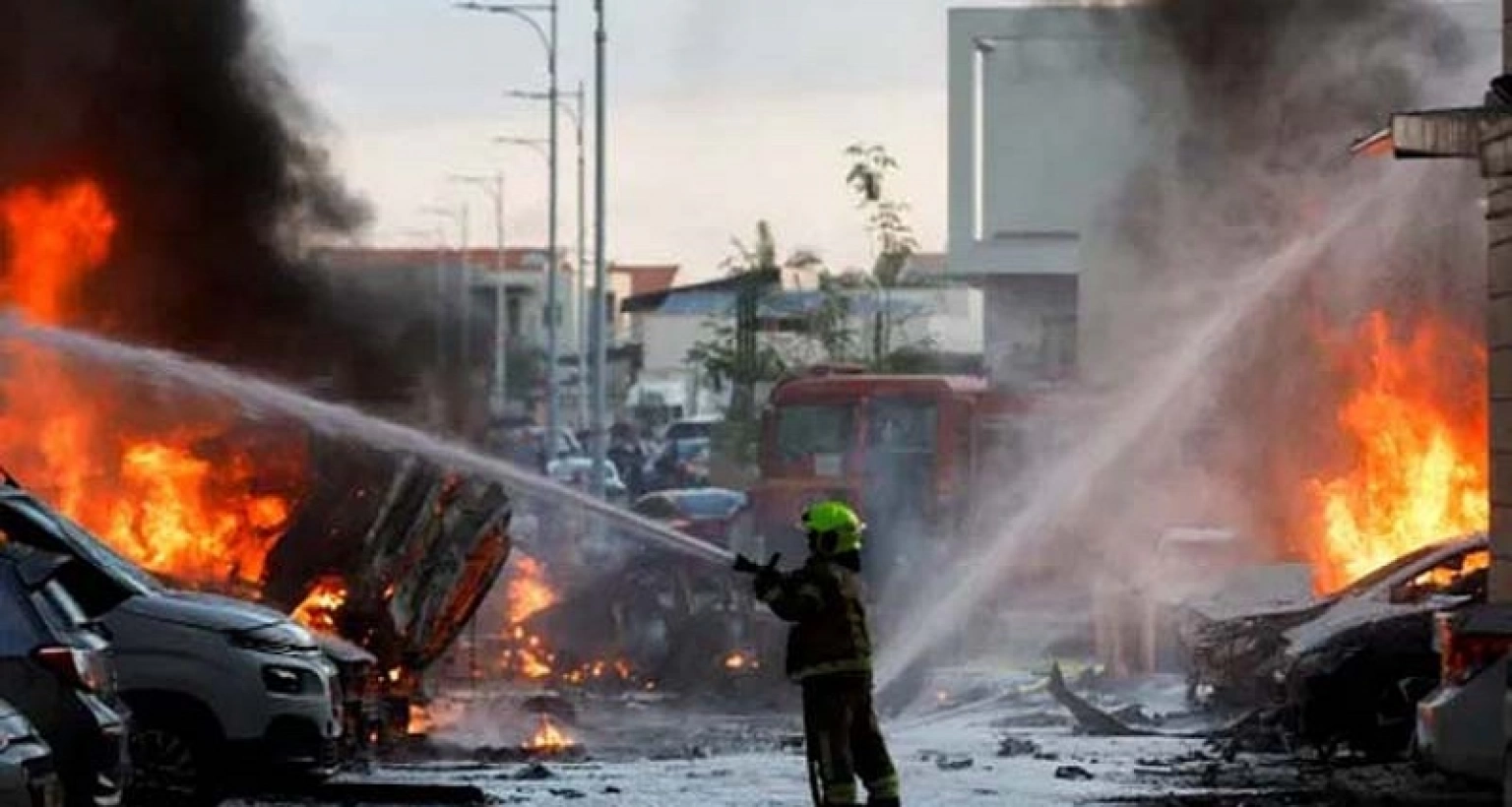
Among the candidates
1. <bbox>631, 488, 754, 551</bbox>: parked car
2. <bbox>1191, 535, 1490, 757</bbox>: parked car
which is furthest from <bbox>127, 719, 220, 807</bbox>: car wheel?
<bbox>631, 488, 754, 551</bbox>: parked car

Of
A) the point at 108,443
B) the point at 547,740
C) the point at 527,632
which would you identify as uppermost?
the point at 108,443

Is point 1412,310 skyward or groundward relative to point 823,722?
skyward

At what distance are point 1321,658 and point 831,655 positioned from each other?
5899 millimetres

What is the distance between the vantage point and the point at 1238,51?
31703 mm

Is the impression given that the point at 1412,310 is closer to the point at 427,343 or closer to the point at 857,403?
the point at 857,403

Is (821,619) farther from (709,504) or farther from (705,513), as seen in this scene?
(709,504)

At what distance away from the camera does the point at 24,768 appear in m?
10.6

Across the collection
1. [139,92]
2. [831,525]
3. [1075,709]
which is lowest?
[1075,709]

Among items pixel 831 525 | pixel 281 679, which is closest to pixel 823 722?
pixel 831 525

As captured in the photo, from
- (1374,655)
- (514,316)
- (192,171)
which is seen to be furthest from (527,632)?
(514,316)

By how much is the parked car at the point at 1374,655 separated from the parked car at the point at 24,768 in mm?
8873

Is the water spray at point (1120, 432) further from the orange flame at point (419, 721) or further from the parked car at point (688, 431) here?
the parked car at point (688, 431)

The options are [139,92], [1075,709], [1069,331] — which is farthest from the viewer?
[1069,331]

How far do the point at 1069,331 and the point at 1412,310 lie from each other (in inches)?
660
